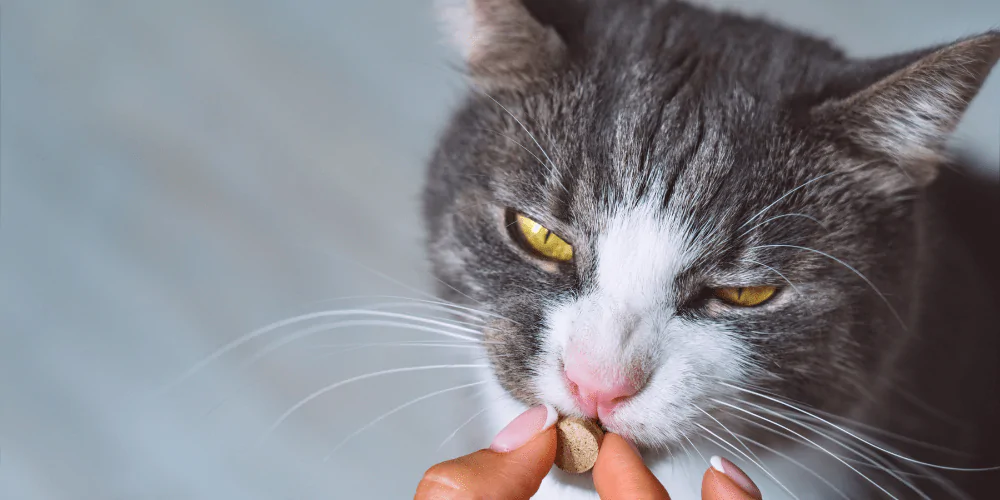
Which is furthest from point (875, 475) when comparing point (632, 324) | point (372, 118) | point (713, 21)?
point (372, 118)

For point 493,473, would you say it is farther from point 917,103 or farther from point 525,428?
point 917,103

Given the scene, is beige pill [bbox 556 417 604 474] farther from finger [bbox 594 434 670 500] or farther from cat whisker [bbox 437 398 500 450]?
cat whisker [bbox 437 398 500 450]

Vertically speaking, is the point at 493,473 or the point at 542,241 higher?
the point at 542,241

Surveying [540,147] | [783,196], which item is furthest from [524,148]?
[783,196]

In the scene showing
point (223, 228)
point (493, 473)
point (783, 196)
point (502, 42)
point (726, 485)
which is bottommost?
point (726, 485)

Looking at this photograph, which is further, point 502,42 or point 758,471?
Result: point 758,471

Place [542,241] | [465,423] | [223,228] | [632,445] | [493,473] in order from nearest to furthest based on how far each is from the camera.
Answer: [493,473] < [632,445] < [542,241] < [465,423] < [223,228]

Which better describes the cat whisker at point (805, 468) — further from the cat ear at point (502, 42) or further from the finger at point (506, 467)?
the cat ear at point (502, 42)
